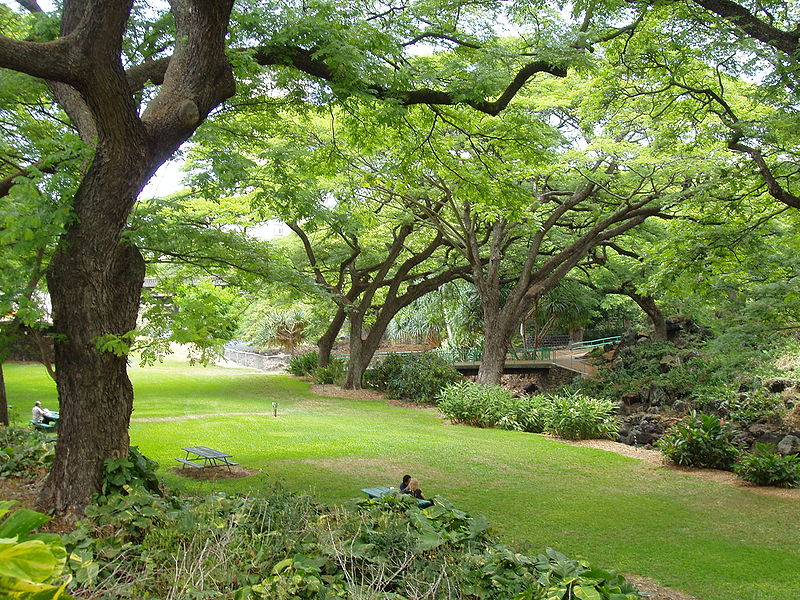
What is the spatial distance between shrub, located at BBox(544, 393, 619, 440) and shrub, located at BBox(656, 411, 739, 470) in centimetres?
336

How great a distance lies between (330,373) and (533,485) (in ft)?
63.7

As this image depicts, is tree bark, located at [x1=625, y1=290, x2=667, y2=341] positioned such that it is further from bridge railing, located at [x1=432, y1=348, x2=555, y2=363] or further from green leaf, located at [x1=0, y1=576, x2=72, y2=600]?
green leaf, located at [x1=0, y1=576, x2=72, y2=600]

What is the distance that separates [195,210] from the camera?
18.5m

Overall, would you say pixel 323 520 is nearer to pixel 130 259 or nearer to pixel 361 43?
pixel 130 259

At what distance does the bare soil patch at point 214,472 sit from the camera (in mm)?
10767

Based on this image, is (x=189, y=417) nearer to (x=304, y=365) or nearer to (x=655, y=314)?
(x=304, y=365)

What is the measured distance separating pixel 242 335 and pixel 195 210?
29.5m

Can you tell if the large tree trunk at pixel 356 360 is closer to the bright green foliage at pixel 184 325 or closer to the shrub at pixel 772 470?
the shrub at pixel 772 470

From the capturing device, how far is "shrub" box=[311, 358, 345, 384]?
29.4 m

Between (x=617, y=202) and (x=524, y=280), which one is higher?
(x=617, y=202)

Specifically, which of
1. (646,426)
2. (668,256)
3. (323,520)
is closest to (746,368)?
(646,426)

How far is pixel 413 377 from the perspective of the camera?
26000 mm

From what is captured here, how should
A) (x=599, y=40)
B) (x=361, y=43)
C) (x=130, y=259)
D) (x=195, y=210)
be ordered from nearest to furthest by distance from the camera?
(x=130, y=259)
(x=361, y=43)
(x=599, y=40)
(x=195, y=210)

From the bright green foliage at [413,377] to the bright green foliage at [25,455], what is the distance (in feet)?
53.4
